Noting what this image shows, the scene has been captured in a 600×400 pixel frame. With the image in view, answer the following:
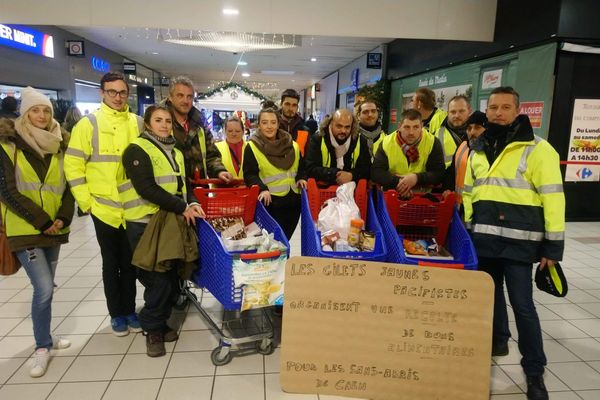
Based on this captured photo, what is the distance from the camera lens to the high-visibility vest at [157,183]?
255cm

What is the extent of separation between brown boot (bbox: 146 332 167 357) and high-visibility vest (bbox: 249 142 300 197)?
1.25m

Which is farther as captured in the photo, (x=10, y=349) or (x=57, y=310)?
(x=57, y=310)

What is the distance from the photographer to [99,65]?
1327cm

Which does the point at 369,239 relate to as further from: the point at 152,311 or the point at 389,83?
the point at 389,83

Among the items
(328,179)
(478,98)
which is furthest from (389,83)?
(328,179)

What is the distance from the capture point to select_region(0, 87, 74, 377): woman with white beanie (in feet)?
7.84

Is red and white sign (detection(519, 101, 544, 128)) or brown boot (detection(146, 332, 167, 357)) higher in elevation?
red and white sign (detection(519, 101, 544, 128))

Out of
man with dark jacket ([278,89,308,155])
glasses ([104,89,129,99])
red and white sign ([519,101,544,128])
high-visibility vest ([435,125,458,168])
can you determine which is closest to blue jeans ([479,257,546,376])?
high-visibility vest ([435,125,458,168])

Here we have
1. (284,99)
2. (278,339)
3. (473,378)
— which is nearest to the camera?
(473,378)

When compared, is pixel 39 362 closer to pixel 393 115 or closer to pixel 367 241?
pixel 367 241

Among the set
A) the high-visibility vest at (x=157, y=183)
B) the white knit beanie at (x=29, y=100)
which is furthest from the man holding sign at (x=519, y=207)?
the white knit beanie at (x=29, y=100)

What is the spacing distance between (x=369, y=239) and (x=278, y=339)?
1.07m

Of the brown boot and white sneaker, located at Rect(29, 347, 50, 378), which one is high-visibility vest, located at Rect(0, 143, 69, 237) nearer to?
white sneaker, located at Rect(29, 347, 50, 378)

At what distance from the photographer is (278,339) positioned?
2957mm
